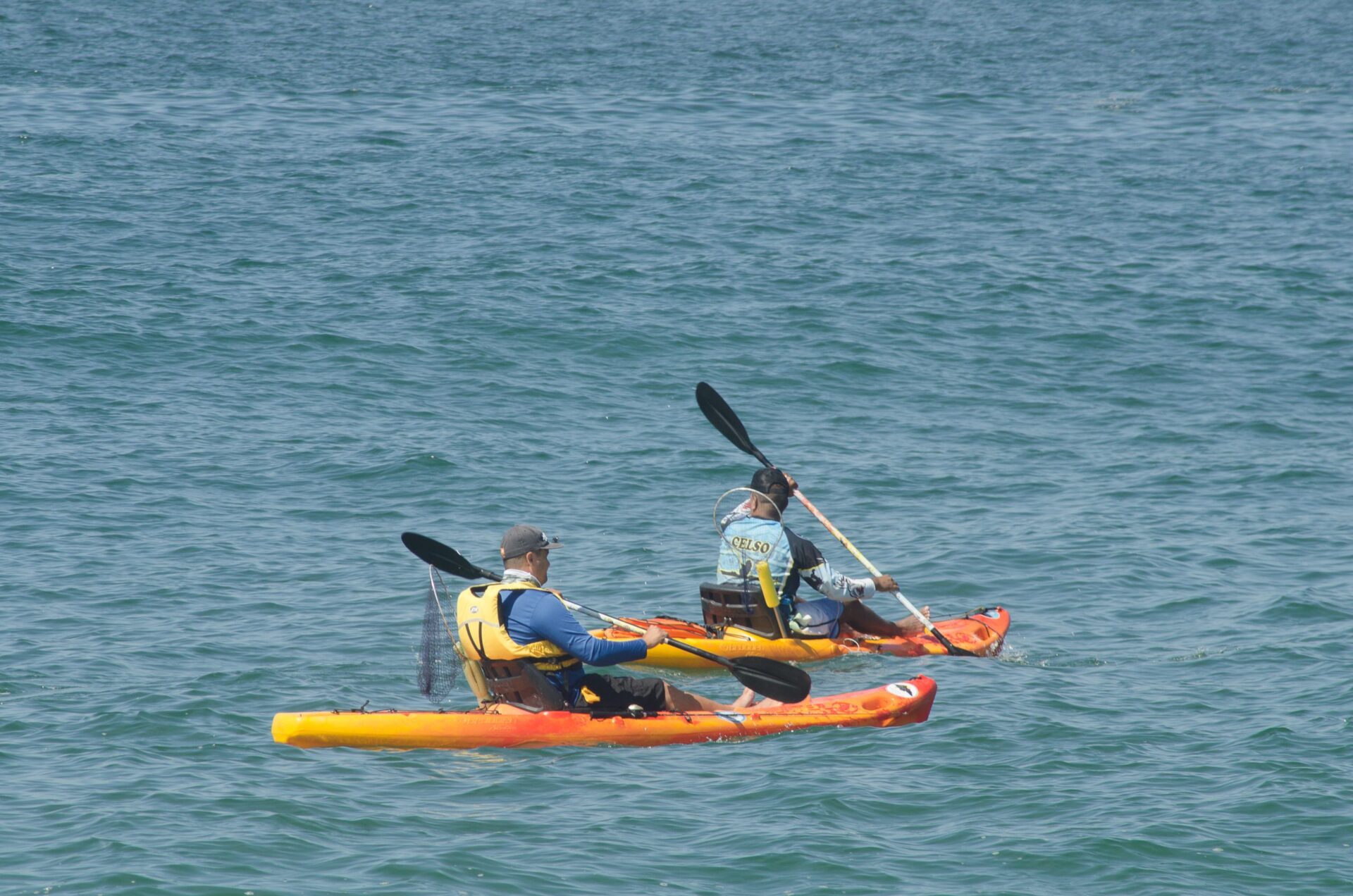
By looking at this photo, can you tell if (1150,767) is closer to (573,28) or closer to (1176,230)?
(1176,230)

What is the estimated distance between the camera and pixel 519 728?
902cm

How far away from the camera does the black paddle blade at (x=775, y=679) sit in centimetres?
961

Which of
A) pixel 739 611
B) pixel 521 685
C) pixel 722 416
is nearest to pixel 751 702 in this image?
pixel 739 611

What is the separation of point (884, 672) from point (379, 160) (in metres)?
18.8

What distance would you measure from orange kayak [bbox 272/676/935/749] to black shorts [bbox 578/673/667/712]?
12 cm

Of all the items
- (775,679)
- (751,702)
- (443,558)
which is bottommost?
(751,702)

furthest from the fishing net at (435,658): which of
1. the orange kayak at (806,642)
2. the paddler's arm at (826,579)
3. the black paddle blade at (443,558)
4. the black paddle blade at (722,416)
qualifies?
the black paddle blade at (722,416)

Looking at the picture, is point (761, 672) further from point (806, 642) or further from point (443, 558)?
point (443, 558)

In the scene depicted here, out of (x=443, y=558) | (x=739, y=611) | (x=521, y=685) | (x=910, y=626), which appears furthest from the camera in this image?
(x=910, y=626)

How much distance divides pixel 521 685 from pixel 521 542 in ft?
2.97

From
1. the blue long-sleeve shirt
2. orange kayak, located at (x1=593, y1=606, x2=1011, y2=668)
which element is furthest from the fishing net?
orange kayak, located at (x1=593, y1=606, x2=1011, y2=668)

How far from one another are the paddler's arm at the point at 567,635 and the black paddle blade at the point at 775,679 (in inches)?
39.9

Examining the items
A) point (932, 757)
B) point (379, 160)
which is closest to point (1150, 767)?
point (932, 757)

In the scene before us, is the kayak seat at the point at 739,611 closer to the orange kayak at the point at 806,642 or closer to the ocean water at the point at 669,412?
the orange kayak at the point at 806,642
